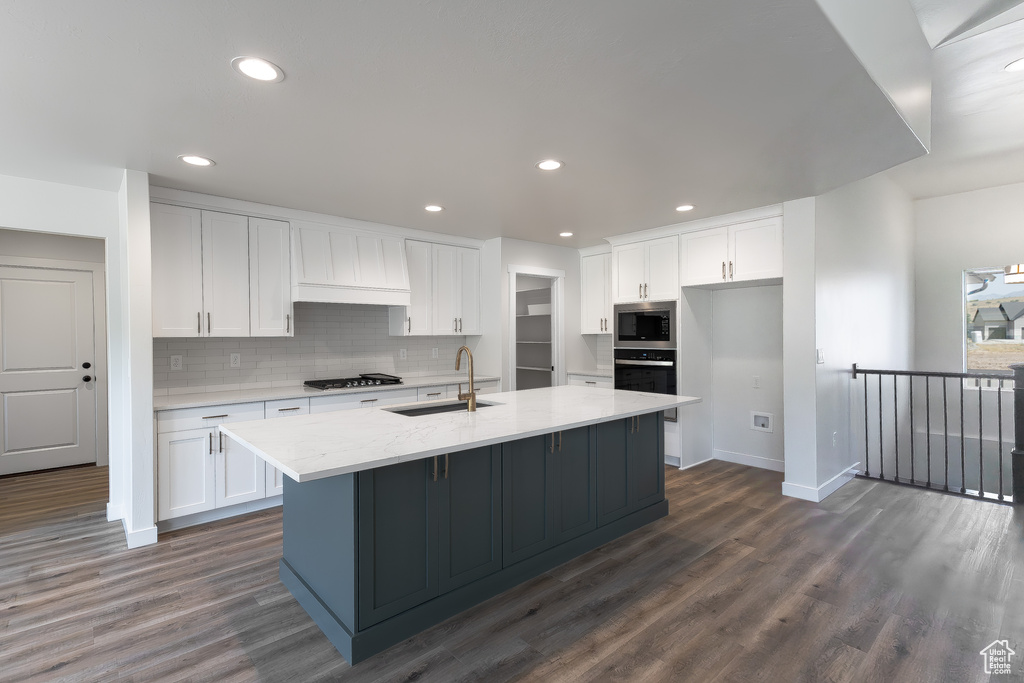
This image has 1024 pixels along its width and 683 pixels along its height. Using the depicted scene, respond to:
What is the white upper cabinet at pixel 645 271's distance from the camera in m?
4.96

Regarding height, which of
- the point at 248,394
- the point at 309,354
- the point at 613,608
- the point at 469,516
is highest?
the point at 309,354

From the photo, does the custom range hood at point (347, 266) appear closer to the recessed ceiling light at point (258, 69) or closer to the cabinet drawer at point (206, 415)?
the cabinet drawer at point (206, 415)

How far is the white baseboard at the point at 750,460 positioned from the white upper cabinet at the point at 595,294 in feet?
5.86

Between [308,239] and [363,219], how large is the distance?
21.2 inches

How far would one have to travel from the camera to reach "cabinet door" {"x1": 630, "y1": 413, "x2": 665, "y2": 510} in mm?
3408

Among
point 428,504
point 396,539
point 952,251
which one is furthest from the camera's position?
point 952,251

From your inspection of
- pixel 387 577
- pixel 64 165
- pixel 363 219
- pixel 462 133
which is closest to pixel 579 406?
pixel 387 577

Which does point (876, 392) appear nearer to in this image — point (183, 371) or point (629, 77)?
point (629, 77)

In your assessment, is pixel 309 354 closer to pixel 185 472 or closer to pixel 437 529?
pixel 185 472

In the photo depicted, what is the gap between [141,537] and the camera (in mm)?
3207

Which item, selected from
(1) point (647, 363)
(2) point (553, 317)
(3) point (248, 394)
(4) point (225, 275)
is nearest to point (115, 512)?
(3) point (248, 394)

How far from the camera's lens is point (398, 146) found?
276 centimetres

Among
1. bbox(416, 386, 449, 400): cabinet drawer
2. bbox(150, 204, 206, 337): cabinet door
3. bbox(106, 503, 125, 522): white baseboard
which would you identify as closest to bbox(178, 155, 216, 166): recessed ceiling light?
bbox(150, 204, 206, 337): cabinet door

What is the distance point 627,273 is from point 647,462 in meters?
2.47
